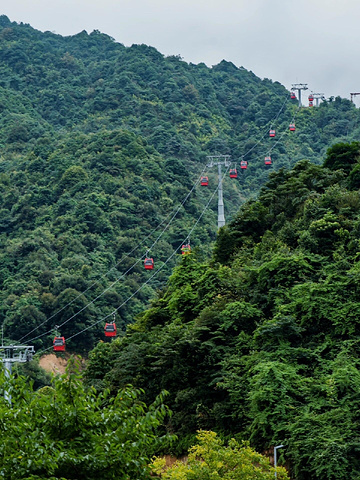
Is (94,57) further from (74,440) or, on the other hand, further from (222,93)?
(74,440)

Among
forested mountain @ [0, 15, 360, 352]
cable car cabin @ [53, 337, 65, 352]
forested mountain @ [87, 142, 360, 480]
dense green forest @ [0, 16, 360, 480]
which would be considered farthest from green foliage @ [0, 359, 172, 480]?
forested mountain @ [0, 15, 360, 352]

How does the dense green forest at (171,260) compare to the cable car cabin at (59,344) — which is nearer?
the dense green forest at (171,260)

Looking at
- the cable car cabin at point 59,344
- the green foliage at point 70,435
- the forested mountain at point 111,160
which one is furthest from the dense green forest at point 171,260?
the cable car cabin at point 59,344

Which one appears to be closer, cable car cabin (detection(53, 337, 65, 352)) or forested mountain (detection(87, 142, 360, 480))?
forested mountain (detection(87, 142, 360, 480))

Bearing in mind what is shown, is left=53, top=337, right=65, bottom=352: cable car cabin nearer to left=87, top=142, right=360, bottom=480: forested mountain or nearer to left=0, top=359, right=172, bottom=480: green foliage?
left=87, top=142, right=360, bottom=480: forested mountain

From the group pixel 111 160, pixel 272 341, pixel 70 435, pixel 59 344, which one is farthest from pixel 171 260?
pixel 70 435

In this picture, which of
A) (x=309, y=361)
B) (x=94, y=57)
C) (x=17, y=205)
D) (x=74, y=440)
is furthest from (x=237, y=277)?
(x=94, y=57)

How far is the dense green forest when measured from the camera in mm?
22453

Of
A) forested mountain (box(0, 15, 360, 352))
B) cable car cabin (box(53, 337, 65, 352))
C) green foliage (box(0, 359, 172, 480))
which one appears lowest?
cable car cabin (box(53, 337, 65, 352))

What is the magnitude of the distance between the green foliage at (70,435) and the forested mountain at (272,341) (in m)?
9.11

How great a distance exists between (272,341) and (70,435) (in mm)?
14535

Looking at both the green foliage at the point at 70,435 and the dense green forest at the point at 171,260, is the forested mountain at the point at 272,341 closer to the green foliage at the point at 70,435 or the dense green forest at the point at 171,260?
the dense green forest at the point at 171,260

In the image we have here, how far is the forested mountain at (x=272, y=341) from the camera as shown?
961 inches

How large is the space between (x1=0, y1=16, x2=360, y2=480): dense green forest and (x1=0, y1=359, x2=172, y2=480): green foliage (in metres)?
0.03
